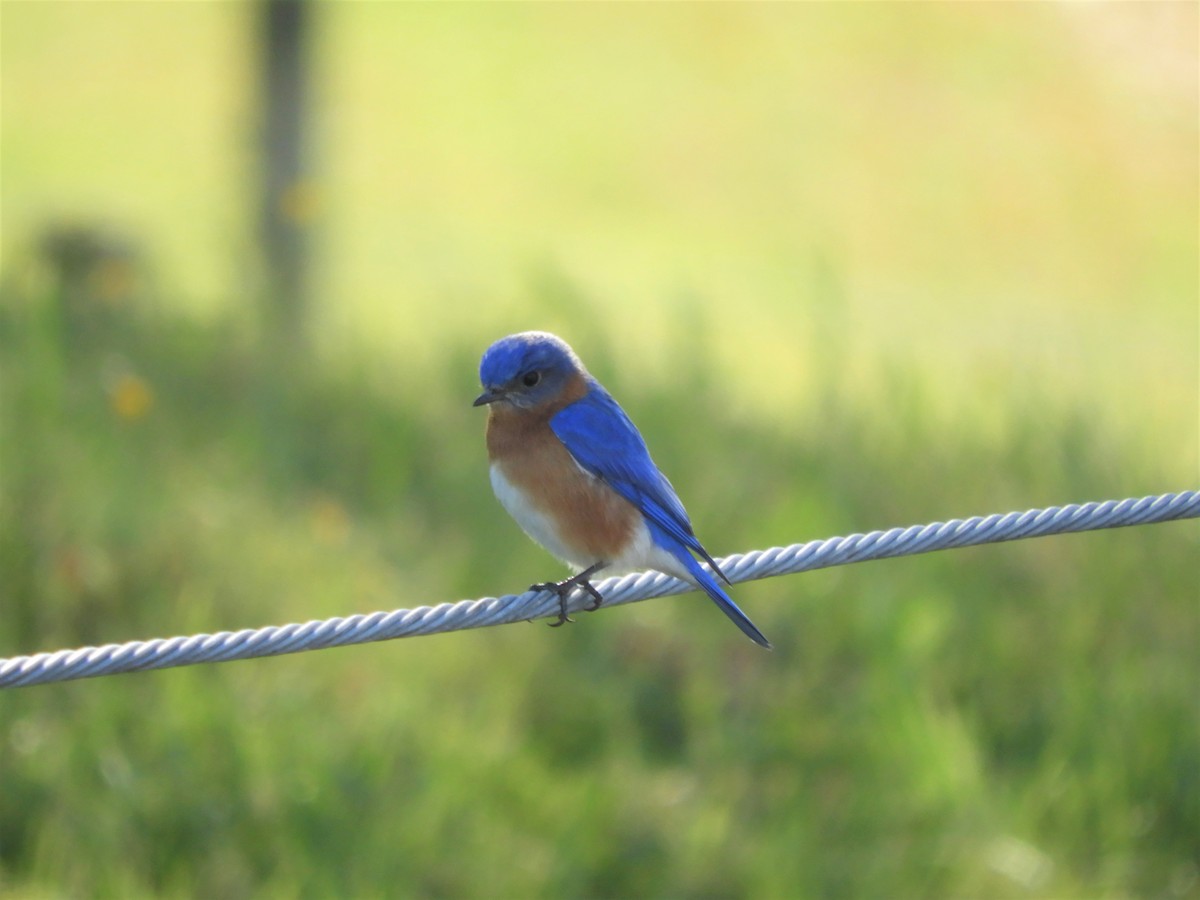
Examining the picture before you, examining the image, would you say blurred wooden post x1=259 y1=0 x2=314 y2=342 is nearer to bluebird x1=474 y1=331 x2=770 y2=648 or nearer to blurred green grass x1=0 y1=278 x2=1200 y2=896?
blurred green grass x1=0 y1=278 x2=1200 y2=896

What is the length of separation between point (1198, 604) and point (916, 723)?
1.60 meters

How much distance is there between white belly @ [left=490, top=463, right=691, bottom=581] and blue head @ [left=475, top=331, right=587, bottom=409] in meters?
0.18

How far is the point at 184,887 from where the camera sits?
3.81 metres

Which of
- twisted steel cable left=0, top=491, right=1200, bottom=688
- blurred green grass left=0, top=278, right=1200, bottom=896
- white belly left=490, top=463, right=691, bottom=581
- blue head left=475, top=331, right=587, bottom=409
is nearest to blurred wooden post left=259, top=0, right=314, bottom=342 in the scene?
blurred green grass left=0, top=278, right=1200, bottom=896

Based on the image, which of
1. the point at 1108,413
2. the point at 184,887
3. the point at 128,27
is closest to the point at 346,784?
the point at 184,887

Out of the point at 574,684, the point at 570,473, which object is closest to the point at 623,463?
the point at 570,473

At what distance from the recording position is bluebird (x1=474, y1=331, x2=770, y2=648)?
343cm

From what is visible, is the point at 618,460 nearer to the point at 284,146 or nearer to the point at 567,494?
the point at 567,494

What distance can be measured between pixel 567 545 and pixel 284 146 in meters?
5.22

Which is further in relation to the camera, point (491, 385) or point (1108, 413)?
point (1108, 413)

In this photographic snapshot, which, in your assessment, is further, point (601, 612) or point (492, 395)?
point (601, 612)

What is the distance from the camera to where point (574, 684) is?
494 centimetres

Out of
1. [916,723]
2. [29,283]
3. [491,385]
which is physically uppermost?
[491,385]

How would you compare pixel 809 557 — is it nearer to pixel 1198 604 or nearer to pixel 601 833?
pixel 601 833
